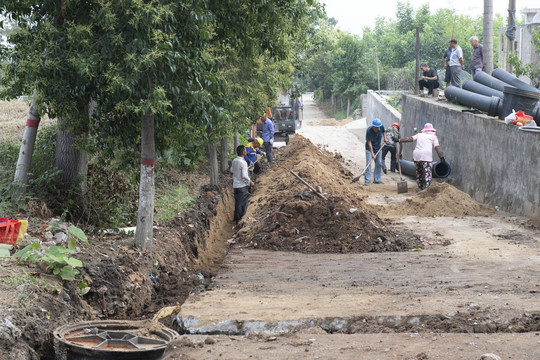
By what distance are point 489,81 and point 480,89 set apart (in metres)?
0.71

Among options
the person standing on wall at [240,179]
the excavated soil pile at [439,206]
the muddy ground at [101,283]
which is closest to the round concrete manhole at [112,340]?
the muddy ground at [101,283]

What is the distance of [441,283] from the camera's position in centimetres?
854

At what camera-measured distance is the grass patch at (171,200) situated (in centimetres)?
1259

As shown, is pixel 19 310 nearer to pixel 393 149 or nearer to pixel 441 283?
pixel 441 283

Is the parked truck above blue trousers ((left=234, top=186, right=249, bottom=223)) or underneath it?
above

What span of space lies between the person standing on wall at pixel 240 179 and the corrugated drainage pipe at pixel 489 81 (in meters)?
8.98

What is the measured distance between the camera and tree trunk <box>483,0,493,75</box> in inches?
856

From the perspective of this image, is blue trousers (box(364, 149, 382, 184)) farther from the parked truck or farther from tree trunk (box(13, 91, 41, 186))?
the parked truck

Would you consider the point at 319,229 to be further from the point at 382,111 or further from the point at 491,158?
the point at 382,111

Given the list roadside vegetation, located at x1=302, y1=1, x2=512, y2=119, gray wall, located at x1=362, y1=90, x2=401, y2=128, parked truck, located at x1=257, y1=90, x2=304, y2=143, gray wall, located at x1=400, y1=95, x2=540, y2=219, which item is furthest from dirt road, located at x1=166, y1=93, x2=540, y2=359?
roadside vegetation, located at x1=302, y1=1, x2=512, y2=119

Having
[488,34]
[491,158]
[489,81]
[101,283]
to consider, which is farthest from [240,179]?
[488,34]

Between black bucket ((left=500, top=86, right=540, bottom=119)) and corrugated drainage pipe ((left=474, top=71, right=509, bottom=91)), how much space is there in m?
3.91

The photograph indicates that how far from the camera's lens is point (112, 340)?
6109mm

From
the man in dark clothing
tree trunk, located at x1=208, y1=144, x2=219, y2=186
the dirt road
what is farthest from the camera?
the man in dark clothing
